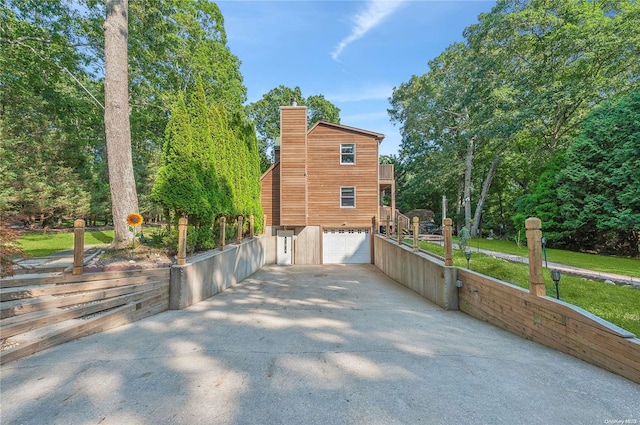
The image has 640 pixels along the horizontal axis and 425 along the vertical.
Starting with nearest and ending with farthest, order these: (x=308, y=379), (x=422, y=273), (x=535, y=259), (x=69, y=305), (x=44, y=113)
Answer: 1. (x=308, y=379)
2. (x=535, y=259)
3. (x=69, y=305)
4. (x=422, y=273)
5. (x=44, y=113)

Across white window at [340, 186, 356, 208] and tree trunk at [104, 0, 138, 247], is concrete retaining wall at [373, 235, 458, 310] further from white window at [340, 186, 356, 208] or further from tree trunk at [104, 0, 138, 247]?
tree trunk at [104, 0, 138, 247]

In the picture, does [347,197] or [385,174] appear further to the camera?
[385,174]

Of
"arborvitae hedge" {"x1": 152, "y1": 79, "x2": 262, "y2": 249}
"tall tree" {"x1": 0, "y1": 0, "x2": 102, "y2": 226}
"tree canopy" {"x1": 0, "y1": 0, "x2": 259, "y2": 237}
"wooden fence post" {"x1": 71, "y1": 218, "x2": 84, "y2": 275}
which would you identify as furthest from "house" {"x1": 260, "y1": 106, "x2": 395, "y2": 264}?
"wooden fence post" {"x1": 71, "y1": 218, "x2": 84, "y2": 275}

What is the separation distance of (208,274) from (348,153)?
10.6 m

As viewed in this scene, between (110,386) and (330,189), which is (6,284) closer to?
(110,386)

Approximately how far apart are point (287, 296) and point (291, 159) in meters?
9.14

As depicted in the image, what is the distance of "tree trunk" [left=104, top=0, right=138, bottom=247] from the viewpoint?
597cm

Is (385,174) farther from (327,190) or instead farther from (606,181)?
(606,181)

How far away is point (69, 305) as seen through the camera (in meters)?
3.64

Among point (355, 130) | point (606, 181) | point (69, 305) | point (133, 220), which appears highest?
point (355, 130)

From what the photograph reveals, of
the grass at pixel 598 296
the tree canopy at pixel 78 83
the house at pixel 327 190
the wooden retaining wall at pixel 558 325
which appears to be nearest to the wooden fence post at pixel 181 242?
the tree canopy at pixel 78 83

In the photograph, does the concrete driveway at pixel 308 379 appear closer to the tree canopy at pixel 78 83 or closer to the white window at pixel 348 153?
the tree canopy at pixel 78 83

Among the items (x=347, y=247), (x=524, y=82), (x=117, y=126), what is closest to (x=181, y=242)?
(x=117, y=126)

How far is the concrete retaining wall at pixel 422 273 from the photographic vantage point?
527cm
